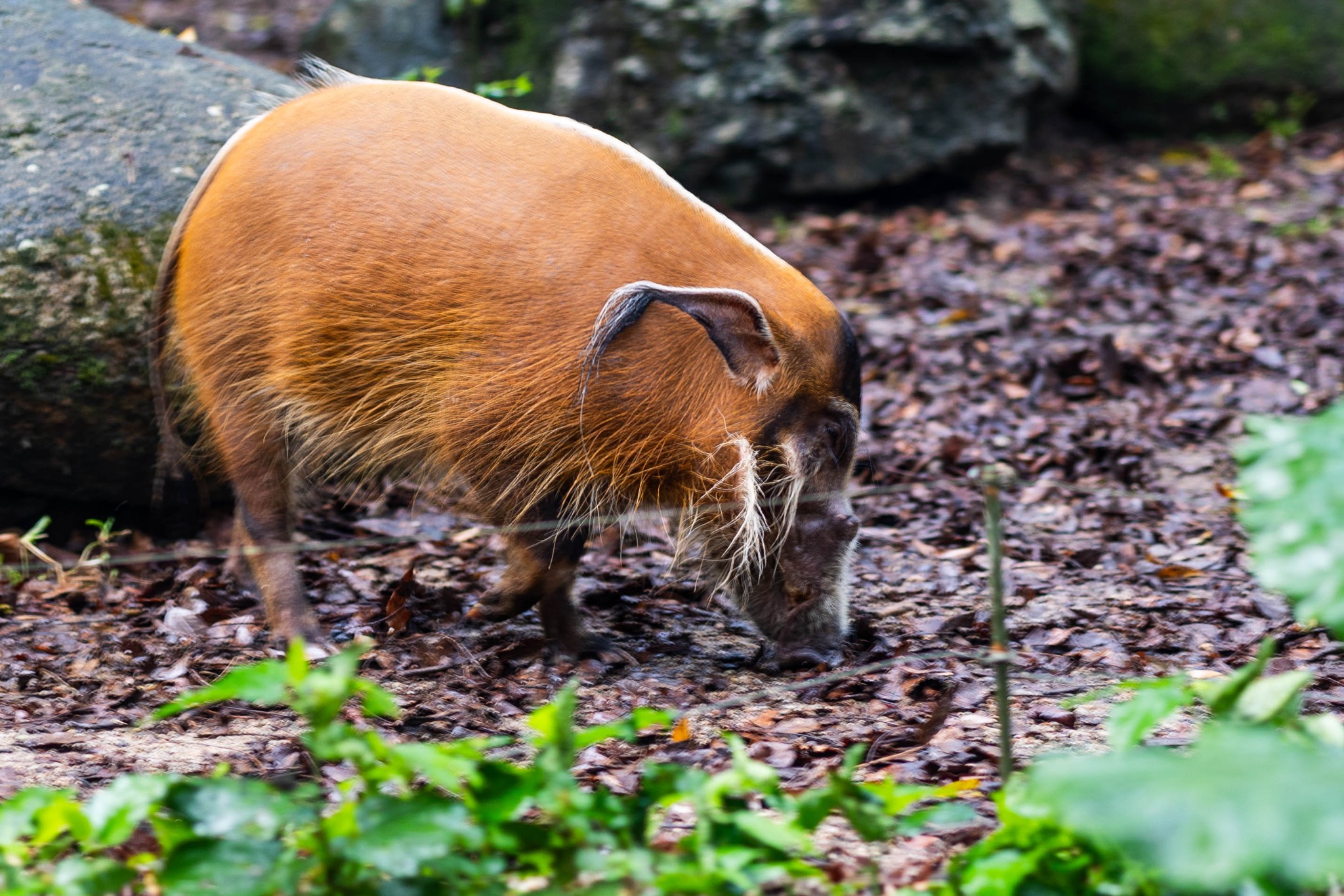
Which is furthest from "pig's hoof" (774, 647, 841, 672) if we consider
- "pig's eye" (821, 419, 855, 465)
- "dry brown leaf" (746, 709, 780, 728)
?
"pig's eye" (821, 419, 855, 465)

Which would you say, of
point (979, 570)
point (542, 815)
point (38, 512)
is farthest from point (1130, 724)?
point (38, 512)

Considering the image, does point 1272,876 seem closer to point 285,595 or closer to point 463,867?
point 463,867

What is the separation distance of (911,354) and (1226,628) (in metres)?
2.61

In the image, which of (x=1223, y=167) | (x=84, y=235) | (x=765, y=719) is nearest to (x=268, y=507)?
(x=84, y=235)

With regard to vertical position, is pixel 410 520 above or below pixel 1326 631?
below

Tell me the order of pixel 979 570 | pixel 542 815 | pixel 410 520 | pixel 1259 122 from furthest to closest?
pixel 1259 122, pixel 410 520, pixel 979 570, pixel 542 815

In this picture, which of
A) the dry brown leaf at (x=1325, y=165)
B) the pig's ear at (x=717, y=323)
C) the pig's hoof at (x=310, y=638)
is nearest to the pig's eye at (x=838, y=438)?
the pig's ear at (x=717, y=323)

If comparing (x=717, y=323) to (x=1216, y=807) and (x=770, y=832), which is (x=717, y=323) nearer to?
(x=770, y=832)

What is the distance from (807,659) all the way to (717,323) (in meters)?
1.06

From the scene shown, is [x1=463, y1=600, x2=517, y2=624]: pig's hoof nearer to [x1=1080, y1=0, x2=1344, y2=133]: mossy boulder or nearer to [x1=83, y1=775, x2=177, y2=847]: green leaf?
[x1=83, y1=775, x2=177, y2=847]: green leaf

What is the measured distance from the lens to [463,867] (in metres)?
1.96

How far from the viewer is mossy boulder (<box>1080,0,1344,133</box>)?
9484mm

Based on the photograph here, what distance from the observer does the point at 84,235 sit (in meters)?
4.39

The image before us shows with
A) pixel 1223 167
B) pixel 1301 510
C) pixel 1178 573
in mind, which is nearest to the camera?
pixel 1301 510
